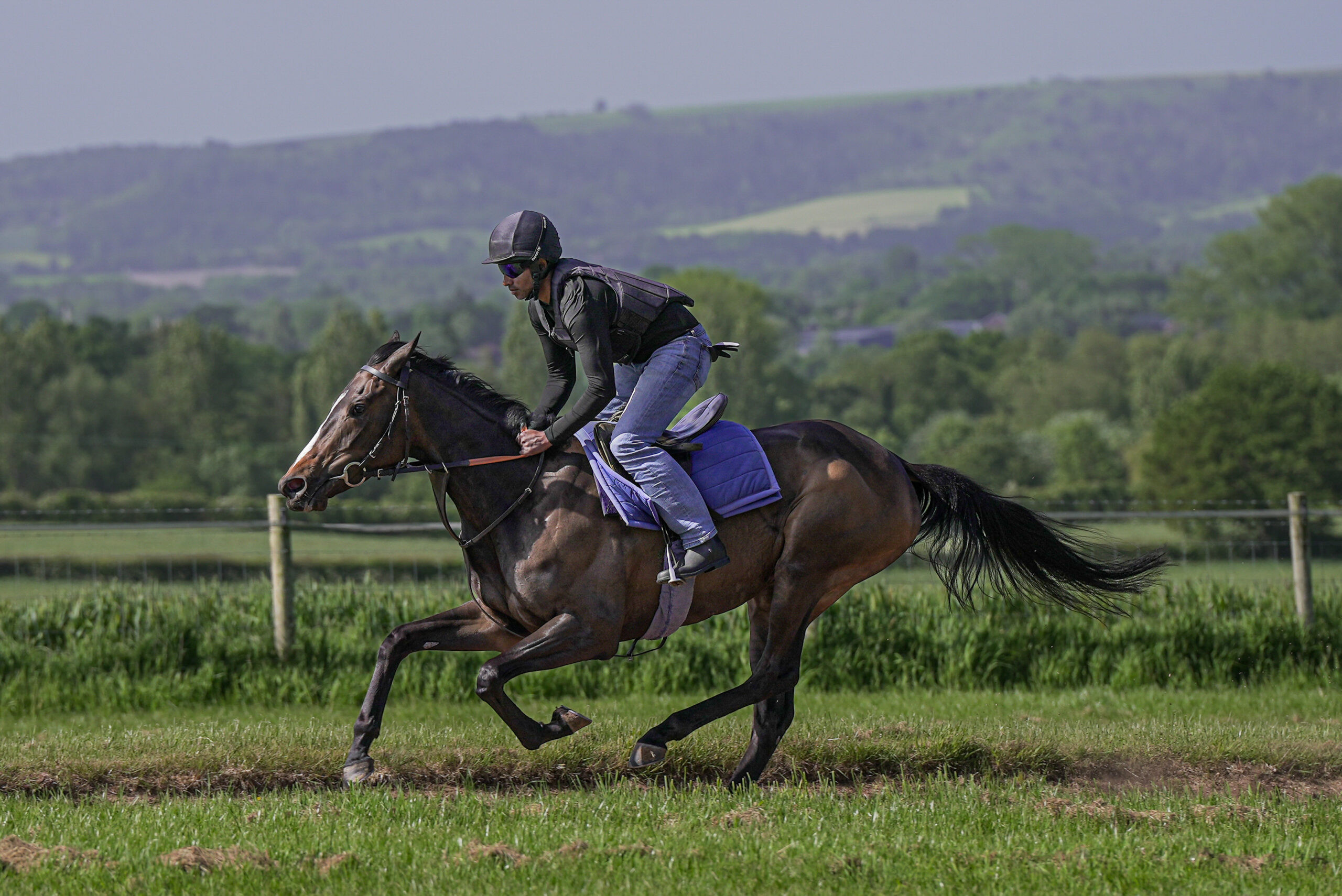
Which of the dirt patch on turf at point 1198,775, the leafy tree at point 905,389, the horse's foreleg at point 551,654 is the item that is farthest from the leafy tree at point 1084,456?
the horse's foreleg at point 551,654

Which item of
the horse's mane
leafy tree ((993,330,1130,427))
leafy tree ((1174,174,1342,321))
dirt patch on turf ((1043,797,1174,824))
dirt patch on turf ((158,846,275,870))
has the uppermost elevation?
leafy tree ((1174,174,1342,321))

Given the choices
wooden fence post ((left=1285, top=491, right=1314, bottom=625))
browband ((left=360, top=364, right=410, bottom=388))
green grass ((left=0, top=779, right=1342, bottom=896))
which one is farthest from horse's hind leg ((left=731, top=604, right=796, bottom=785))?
wooden fence post ((left=1285, top=491, right=1314, bottom=625))

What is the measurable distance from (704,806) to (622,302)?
7.76 ft

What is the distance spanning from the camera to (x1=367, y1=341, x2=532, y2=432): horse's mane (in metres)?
7.40

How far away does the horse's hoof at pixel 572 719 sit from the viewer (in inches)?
280

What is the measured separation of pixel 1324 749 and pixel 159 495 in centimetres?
9366

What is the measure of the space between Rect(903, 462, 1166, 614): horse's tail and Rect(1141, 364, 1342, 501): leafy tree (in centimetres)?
6211

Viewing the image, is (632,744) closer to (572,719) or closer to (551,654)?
(572,719)

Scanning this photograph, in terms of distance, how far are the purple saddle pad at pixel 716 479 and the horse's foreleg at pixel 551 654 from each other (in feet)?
1.84

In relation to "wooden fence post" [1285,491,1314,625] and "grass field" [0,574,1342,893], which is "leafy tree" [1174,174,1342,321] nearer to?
"wooden fence post" [1285,491,1314,625]

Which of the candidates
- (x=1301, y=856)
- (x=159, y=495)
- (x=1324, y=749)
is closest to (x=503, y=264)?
(x=1301, y=856)

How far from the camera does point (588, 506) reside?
7.27 m

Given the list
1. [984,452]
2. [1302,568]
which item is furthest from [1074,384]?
[1302,568]

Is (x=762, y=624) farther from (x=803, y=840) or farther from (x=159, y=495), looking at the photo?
(x=159, y=495)
